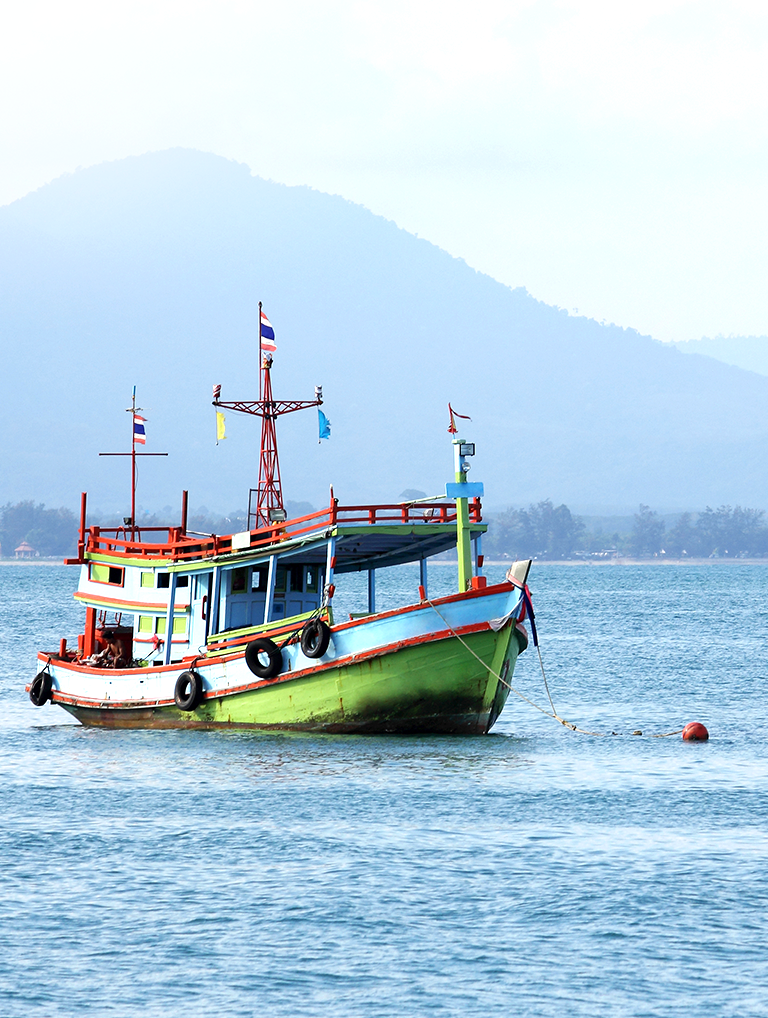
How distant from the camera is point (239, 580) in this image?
33625 millimetres

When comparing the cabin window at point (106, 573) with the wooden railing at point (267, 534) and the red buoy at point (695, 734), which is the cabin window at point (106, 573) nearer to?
the wooden railing at point (267, 534)

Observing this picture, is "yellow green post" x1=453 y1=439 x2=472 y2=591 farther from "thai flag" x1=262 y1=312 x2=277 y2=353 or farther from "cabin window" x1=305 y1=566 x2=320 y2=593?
"thai flag" x1=262 y1=312 x2=277 y2=353

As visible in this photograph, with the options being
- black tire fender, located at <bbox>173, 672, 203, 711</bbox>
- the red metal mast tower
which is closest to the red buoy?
the red metal mast tower

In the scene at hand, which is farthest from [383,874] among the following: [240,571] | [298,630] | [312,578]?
[312,578]

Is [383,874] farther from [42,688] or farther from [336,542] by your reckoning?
[42,688]

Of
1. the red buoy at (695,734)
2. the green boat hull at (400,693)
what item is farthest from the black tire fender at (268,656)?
the red buoy at (695,734)

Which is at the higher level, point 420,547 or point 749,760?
point 420,547

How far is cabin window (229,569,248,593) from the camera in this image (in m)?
33.5

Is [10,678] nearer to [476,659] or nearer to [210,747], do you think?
[210,747]

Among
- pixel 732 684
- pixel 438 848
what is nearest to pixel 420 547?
pixel 438 848

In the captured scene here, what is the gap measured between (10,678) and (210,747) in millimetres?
24470

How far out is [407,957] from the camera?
1775 cm

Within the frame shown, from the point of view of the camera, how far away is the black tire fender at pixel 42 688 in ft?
123

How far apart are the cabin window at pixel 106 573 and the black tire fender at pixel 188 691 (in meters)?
3.99
